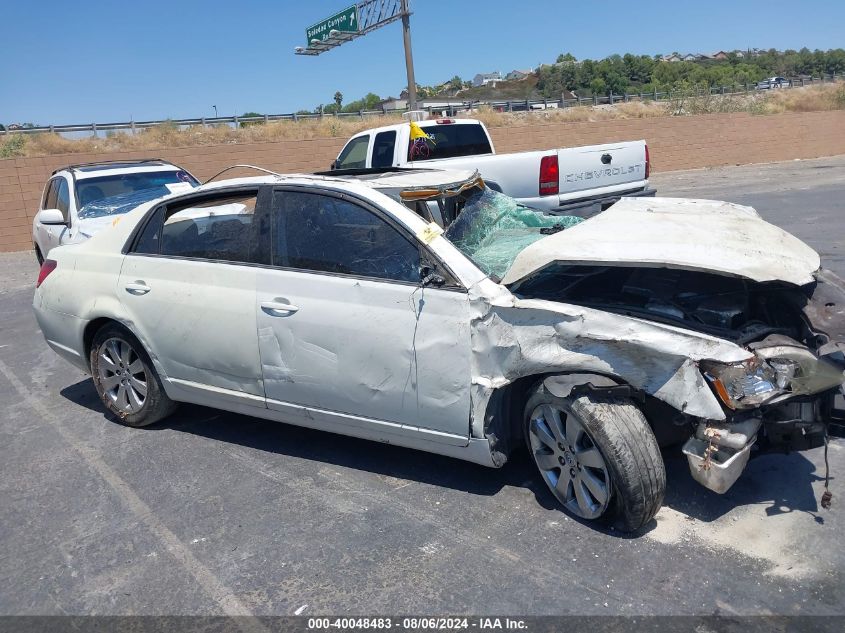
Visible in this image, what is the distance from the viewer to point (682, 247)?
3494 millimetres

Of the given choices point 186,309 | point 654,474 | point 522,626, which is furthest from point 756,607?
point 186,309

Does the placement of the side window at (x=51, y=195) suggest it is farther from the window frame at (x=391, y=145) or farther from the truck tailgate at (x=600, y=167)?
the truck tailgate at (x=600, y=167)

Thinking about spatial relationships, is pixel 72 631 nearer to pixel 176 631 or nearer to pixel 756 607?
pixel 176 631

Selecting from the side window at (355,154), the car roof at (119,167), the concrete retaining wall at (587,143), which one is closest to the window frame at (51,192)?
the car roof at (119,167)

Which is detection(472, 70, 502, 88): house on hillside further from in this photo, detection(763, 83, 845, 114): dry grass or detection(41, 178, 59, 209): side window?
detection(41, 178, 59, 209): side window

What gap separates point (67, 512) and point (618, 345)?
3.04 m

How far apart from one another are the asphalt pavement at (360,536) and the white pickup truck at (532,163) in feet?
14.4

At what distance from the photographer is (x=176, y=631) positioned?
3033 millimetres

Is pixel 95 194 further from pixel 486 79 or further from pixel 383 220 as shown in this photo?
pixel 486 79

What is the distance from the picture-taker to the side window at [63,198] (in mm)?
9398

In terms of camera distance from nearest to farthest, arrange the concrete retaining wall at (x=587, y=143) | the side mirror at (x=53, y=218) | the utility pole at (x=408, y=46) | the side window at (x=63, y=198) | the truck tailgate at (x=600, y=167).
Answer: the side mirror at (x=53, y=218) → the truck tailgate at (x=600, y=167) → the side window at (x=63, y=198) → the concrete retaining wall at (x=587, y=143) → the utility pole at (x=408, y=46)

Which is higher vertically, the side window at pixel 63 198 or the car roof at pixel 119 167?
the car roof at pixel 119 167

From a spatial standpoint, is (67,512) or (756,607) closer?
(756,607)

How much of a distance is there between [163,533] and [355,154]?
27.1 feet
